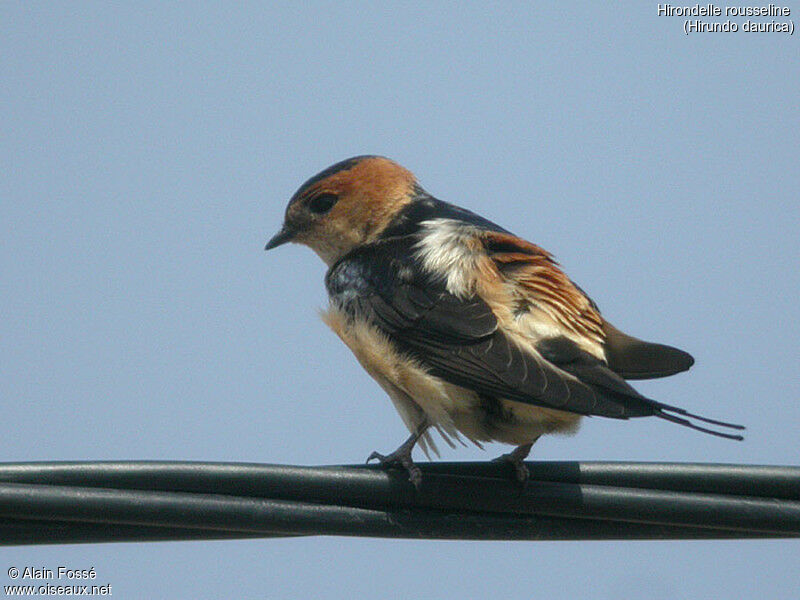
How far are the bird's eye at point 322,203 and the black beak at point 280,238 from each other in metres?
0.27

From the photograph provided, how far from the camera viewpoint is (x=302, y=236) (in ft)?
21.9

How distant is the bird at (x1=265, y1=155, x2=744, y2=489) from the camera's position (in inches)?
168

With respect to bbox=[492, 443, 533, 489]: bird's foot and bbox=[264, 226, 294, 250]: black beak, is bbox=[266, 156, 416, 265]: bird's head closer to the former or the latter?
bbox=[264, 226, 294, 250]: black beak

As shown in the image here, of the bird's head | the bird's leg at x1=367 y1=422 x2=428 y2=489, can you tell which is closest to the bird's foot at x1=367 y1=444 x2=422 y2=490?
the bird's leg at x1=367 y1=422 x2=428 y2=489

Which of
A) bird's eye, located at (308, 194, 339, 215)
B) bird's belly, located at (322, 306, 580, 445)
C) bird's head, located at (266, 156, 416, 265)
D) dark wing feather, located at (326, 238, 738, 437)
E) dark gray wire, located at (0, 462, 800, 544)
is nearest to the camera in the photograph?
dark gray wire, located at (0, 462, 800, 544)

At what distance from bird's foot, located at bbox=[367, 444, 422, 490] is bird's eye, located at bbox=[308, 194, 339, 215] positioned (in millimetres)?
2097

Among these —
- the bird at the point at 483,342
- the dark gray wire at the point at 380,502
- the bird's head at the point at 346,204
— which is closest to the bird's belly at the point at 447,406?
the bird at the point at 483,342

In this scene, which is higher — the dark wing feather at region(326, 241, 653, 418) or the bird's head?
the bird's head

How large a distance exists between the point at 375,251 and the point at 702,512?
2618mm

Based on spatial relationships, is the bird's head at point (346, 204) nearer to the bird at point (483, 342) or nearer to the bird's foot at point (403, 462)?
the bird at point (483, 342)

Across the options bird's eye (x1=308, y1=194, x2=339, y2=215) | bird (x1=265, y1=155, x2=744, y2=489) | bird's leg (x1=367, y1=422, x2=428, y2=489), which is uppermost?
bird's eye (x1=308, y1=194, x2=339, y2=215)

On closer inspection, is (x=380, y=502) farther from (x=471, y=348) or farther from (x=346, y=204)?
(x=346, y=204)

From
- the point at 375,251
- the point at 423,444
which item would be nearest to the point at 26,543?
the point at 423,444

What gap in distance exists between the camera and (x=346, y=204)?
6469 mm
